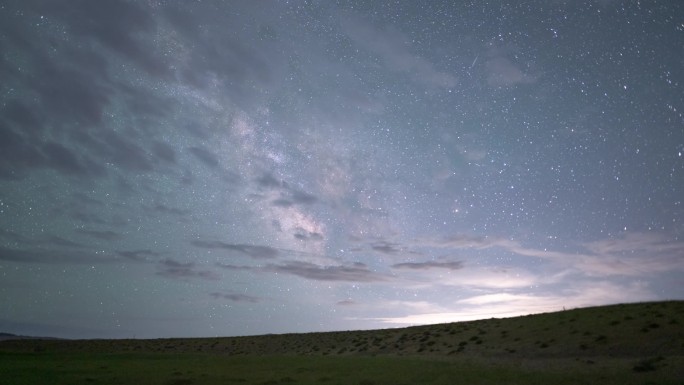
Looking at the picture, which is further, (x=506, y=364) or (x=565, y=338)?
(x=565, y=338)

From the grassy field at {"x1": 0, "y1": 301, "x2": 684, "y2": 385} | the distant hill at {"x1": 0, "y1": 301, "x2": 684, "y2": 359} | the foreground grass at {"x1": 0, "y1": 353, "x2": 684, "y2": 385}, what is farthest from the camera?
the distant hill at {"x1": 0, "y1": 301, "x2": 684, "y2": 359}

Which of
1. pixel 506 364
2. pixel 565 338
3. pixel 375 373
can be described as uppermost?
pixel 565 338

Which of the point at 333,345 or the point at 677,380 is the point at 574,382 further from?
the point at 333,345

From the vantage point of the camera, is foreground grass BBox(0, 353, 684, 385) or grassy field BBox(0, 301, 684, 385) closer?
foreground grass BBox(0, 353, 684, 385)

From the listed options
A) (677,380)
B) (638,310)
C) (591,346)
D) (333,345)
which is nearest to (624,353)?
(591,346)

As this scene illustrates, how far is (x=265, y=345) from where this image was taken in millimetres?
62156

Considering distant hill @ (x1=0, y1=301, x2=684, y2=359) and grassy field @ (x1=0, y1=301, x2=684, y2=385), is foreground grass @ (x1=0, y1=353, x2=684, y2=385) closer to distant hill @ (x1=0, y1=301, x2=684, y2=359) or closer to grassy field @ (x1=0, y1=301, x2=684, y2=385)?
grassy field @ (x1=0, y1=301, x2=684, y2=385)

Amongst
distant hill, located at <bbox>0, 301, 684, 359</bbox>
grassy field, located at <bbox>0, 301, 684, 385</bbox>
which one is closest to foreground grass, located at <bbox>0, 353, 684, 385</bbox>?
grassy field, located at <bbox>0, 301, 684, 385</bbox>

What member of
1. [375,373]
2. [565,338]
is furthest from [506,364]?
[565,338]

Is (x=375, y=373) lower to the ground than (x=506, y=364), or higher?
lower

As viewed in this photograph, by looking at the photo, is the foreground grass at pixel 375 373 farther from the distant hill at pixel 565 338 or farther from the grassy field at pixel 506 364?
the distant hill at pixel 565 338

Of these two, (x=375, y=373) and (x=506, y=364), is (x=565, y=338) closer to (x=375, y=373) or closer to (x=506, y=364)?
(x=506, y=364)

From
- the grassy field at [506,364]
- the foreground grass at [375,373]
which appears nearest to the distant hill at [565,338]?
the grassy field at [506,364]

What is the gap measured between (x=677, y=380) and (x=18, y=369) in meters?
35.4
